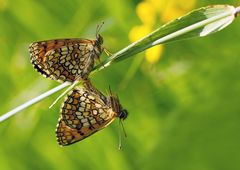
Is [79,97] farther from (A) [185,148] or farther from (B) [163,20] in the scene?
(B) [163,20]

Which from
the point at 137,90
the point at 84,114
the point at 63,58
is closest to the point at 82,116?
the point at 84,114

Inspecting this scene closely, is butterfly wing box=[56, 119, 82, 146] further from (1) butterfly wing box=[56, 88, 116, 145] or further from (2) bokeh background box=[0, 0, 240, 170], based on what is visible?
(2) bokeh background box=[0, 0, 240, 170]

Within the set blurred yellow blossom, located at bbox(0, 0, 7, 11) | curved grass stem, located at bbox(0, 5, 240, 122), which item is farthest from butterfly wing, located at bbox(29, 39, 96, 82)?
blurred yellow blossom, located at bbox(0, 0, 7, 11)

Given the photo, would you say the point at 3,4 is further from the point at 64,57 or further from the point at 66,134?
the point at 66,134

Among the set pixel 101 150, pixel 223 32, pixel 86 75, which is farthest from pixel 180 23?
pixel 101 150

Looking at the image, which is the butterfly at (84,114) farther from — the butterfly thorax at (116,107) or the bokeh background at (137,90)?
the bokeh background at (137,90)

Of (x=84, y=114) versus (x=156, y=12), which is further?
(x=156, y=12)
